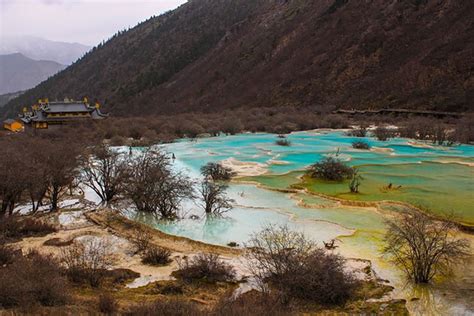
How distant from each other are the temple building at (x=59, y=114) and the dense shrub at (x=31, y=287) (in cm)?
4487

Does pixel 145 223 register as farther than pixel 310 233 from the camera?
Yes

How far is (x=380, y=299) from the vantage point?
30.8 ft

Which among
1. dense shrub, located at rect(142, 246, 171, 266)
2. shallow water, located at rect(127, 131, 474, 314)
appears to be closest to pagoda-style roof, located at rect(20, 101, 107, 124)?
shallow water, located at rect(127, 131, 474, 314)

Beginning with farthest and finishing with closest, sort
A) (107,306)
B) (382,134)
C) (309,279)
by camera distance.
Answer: (382,134) < (309,279) < (107,306)

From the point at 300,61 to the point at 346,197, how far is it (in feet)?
210

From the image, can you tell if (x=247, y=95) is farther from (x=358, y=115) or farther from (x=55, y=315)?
(x=55, y=315)

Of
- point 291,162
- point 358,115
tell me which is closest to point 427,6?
point 358,115

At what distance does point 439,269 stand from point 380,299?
2353 millimetres

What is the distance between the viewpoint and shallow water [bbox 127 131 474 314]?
1347 centimetres

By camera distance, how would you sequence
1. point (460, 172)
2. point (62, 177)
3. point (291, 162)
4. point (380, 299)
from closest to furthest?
point (380, 299)
point (62, 177)
point (460, 172)
point (291, 162)

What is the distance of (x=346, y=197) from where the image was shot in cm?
1803

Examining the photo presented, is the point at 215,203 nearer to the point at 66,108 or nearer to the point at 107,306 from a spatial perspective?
the point at 107,306

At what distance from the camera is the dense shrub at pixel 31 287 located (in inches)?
306

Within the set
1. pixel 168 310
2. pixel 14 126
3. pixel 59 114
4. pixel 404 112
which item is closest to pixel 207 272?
pixel 168 310
